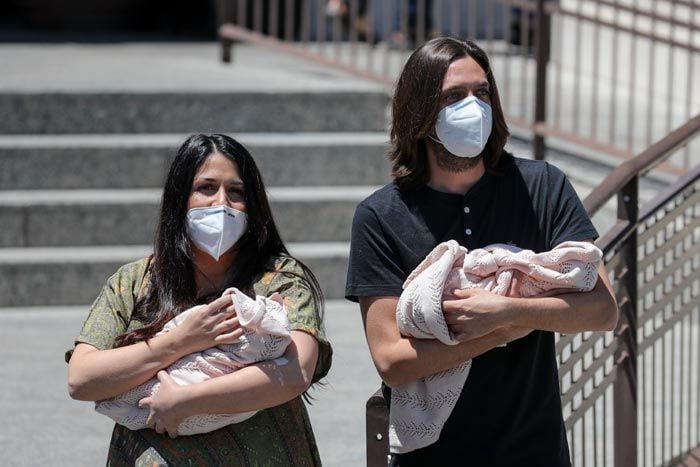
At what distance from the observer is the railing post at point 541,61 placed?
8016mm

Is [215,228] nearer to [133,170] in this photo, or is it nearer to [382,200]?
[382,200]

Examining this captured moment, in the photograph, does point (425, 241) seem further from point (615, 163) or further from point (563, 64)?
point (563, 64)

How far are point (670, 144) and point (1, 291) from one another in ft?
13.6

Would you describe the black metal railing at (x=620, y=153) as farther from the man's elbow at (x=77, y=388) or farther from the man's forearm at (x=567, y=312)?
the man's elbow at (x=77, y=388)

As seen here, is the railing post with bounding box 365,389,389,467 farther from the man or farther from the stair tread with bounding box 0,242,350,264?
the stair tread with bounding box 0,242,350,264

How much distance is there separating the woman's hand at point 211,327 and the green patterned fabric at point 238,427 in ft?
0.44

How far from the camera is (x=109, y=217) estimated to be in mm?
7758

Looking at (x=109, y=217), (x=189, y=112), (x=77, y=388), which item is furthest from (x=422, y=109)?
(x=189, y=112)

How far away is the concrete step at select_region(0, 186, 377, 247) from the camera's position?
771 cm

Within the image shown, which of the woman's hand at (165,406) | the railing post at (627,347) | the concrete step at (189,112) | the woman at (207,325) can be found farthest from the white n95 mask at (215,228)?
the concrete step at (189,112)

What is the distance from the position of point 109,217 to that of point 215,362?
4.79 m

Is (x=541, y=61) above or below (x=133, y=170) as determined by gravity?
above

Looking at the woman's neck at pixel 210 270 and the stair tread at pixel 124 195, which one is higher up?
the woman's neck at pixel 210 270

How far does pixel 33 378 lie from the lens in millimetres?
6250
